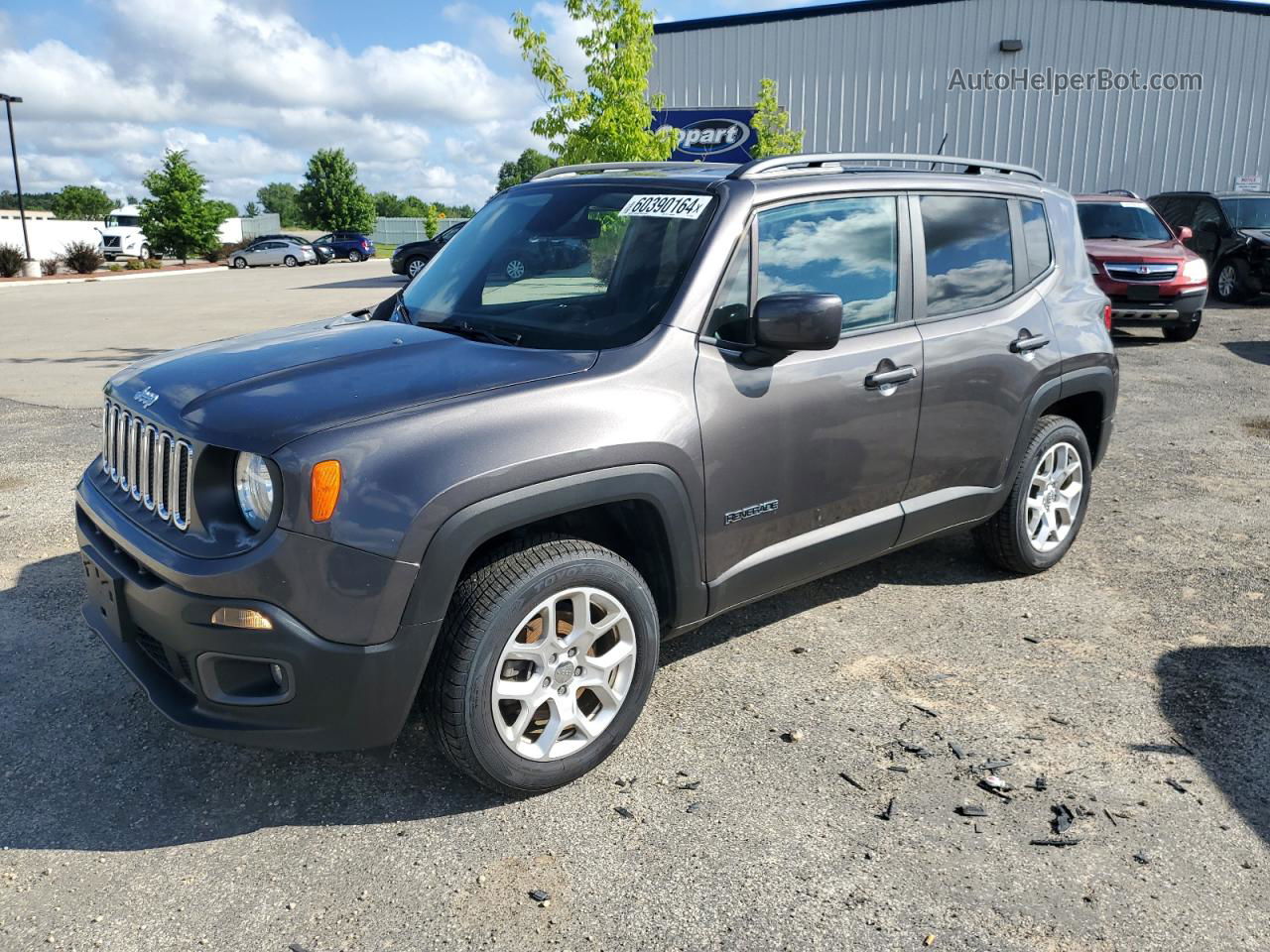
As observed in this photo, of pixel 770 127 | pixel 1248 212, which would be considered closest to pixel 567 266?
pixel 770 127

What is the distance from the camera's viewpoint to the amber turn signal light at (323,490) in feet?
8.56

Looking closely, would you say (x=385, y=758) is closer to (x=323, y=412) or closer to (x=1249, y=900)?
(x=323, y=412)

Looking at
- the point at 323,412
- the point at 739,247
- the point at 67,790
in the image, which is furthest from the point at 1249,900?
the point at 67,790

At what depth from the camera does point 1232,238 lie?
16.6 m

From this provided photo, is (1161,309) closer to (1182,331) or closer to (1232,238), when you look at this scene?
(1182,331)

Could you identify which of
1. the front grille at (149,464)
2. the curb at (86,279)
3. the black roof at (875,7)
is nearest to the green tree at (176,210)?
the curb at (86,279)

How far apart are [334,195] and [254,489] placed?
75.5m

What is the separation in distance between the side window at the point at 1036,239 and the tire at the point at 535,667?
2.61 meters

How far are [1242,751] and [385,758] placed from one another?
9.23ft

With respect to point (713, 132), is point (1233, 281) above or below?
below

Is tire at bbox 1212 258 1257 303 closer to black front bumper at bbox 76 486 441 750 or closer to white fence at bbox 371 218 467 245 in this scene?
black front bumper at bbox 76 486 441 750

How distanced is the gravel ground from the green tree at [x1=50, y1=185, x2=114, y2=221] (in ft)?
325

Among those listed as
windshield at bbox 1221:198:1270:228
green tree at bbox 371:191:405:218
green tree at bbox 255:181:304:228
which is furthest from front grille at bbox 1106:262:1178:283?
green tree at bbox 255:181:304:228

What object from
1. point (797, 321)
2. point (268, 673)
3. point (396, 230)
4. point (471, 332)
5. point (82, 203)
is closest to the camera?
point (268, 673)
